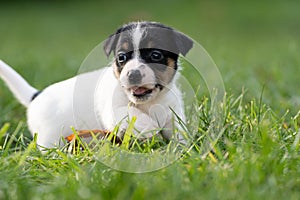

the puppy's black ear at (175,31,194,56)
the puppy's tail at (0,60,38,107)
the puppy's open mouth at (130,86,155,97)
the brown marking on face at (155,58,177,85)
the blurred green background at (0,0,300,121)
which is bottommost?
the blurred green background at (0,0,300,121)

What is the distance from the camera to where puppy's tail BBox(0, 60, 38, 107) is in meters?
3.66

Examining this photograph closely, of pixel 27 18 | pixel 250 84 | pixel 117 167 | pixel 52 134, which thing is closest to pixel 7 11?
pixel 27 18

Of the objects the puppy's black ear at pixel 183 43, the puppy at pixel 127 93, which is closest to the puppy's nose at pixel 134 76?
the puppy at pixel 127 93

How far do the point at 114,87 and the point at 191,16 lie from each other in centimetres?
1104

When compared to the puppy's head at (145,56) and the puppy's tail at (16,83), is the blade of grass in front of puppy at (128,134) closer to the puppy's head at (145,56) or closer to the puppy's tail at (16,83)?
the puppy's head at (145,56)

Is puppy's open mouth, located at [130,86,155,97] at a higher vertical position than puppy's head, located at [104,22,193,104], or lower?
lower

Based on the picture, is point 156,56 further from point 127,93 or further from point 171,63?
point 127,93

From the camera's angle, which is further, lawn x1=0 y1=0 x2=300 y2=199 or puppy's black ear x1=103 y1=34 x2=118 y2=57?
puppy's black ear x1=103 y1=34 x2=118 y2=57

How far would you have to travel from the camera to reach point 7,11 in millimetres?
14906

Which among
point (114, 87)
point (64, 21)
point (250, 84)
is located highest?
point (114, 87)

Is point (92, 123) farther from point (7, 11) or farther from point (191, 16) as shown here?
point (7, 11)

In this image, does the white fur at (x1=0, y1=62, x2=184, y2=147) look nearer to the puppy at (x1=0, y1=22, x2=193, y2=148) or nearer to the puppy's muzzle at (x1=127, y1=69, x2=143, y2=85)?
the puppy at (x1=0, y1=22, x2=193, y2=148)

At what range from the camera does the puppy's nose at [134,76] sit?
115 inches

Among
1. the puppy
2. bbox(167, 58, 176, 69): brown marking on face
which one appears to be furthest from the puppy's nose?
bbox(167, 58, 176, 69): brown marking on face
